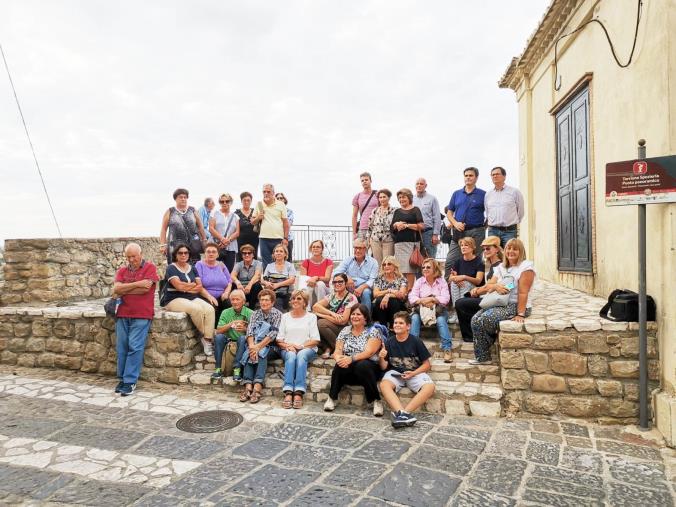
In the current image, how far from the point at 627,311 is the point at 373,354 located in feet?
8.52

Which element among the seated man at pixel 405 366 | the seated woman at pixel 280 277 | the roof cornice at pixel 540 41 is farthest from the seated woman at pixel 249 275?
the roof cornice at pixel 540 41

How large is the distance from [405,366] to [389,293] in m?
1.18

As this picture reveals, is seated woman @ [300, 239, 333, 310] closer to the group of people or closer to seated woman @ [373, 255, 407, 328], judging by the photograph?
the group of people

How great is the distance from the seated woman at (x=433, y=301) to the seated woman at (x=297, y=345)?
49.7 inches

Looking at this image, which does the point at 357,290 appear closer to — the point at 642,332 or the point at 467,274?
the point at 467,274

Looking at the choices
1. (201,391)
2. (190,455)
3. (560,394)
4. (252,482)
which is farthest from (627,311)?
(201,391)

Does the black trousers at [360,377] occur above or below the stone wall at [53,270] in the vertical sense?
below

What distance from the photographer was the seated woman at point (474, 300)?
18.6 ft

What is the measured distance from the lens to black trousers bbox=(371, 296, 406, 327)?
239 inches

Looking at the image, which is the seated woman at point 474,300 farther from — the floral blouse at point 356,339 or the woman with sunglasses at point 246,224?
the woman with sunglasses at point 246,224

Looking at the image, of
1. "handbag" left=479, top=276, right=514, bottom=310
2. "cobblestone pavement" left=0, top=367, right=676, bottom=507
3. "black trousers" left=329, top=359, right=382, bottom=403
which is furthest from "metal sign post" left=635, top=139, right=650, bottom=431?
"black trousers" left=329, top=359, right=382, bottom=403

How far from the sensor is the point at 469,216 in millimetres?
6984

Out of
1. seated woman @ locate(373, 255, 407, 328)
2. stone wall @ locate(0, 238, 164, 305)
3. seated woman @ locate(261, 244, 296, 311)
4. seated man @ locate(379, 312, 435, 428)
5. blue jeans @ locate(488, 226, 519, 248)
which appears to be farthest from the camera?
stone wall @ locate(0, 238, 164, 305)

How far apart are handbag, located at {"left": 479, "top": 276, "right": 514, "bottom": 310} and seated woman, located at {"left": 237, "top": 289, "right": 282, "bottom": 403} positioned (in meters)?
2.52
